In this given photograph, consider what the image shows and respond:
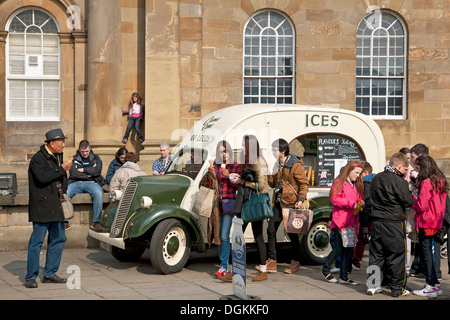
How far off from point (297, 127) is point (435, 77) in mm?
7987

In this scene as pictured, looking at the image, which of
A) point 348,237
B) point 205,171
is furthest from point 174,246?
point 348,237

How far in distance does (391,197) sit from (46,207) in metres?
4.43

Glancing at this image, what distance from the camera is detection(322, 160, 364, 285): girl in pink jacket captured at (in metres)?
9.73

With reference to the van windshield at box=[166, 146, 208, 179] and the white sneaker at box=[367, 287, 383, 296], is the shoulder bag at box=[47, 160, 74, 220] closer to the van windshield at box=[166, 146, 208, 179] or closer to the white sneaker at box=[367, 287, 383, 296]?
the van windshield at box=[166, 146, 208, 179]

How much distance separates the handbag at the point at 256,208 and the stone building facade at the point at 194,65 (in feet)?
23.7

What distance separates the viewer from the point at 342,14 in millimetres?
17891

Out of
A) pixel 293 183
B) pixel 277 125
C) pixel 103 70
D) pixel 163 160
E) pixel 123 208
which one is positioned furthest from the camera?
pixel 103 70

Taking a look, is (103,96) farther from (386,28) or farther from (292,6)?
(386,28)

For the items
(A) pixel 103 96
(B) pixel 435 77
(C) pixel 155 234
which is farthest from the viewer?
(B) pixel 435 77

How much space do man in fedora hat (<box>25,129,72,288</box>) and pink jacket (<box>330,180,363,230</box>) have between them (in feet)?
11.9

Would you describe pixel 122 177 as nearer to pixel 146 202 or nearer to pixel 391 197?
pixel 146 202

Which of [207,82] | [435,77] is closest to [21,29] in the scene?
[207,82]

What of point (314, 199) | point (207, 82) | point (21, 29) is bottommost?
point (314, 199)

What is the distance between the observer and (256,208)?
9.80 meters
